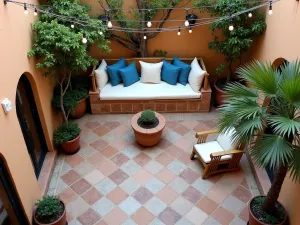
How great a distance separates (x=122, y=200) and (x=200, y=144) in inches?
62.5

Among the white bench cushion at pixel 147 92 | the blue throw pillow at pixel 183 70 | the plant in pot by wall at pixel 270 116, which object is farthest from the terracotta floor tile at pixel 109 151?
the plant in pot by wall at pixel 270 116

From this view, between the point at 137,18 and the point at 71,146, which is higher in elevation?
the point at 137,18

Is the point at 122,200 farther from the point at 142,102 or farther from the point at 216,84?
the point at 216,84

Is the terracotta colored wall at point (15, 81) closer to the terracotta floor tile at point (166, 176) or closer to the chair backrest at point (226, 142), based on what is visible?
the terracotta floor tile at point (166, 176)

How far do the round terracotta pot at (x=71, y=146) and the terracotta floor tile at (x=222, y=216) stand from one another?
2.63 meters

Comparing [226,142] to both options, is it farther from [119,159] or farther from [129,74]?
[129,74]

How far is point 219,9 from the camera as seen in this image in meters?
5.57

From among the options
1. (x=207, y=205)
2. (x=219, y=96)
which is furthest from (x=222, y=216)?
(x=219, y=96)

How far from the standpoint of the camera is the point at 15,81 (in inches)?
152

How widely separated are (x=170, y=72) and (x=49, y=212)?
3.60 m

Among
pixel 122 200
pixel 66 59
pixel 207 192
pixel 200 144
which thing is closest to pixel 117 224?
pixel 122 200

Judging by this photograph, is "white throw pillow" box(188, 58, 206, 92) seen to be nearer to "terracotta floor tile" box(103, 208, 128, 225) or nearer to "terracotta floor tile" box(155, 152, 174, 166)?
"terracotta floor tile" box(155, 152, 174, 166)

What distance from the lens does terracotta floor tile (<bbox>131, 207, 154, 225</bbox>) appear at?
4414 millimetres

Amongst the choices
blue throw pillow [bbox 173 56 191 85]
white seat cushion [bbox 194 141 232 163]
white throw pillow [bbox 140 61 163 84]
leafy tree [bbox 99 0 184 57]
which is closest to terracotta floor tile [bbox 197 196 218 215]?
white seat cushion [bbox 194 141 232 163]
